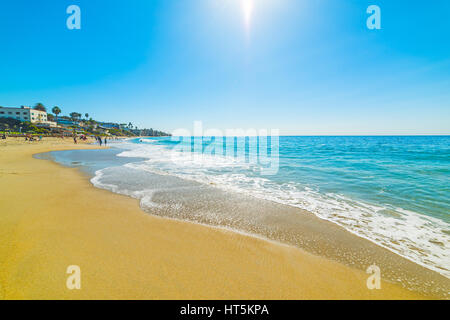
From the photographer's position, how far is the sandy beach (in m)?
2.68

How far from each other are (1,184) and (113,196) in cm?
565

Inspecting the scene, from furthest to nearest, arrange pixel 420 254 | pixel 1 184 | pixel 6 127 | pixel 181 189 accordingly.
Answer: pixel 6 127 → pixel 181 189 → pixel 1 184 → pixel 420 254

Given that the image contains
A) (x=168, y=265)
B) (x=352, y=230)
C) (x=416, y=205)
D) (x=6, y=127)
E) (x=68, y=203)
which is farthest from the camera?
(x=6, y=127)

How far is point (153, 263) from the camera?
128 inches

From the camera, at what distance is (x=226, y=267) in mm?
3248

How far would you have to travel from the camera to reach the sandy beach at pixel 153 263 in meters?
→ 2.68

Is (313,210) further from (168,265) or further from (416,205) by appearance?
(168,265)

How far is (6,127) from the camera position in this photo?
6606 centimetres
